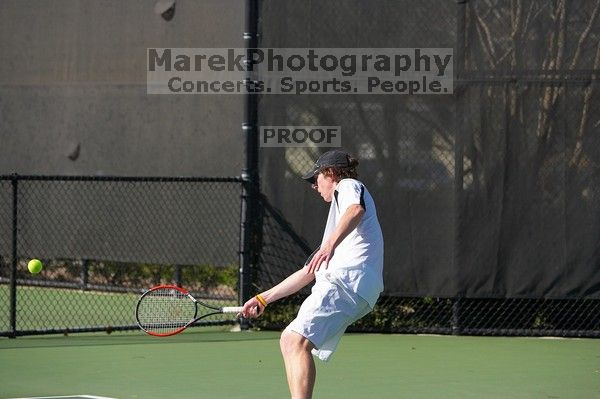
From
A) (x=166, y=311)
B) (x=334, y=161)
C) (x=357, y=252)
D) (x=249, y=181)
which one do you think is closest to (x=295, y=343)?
(x=357, y=252)

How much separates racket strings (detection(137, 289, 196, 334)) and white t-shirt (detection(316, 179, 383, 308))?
1.26 metres

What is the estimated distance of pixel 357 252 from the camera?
6.16 meters

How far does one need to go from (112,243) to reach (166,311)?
4243 millimetres

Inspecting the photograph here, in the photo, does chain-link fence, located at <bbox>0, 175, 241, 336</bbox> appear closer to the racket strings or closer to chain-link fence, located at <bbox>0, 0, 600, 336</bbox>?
chain-link fence, located at <bbox>0, 0, 600, 336</bbox>

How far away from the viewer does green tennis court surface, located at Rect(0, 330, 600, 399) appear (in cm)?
768

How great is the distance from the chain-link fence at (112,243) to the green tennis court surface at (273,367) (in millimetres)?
711

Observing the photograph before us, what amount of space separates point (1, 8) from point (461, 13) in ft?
15.0

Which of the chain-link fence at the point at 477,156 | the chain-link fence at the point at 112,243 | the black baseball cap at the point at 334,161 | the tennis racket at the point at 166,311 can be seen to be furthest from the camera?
the chain-link fence at the point at 112,243

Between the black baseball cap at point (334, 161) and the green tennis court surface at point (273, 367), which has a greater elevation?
the black baseball cap at point (334, 161)

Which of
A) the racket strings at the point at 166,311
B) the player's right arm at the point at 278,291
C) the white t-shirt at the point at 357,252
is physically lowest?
the racket strings at the point at 166,311

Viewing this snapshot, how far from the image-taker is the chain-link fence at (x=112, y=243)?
10.9 meters

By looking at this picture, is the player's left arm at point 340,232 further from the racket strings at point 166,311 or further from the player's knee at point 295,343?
the racket strings at point 166,311

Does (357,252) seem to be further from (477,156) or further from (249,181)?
(249,181)

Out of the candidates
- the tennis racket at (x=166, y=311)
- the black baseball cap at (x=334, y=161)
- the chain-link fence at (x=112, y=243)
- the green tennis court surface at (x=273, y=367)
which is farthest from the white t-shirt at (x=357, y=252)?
the chain-link fence at (x=112, y=243)
